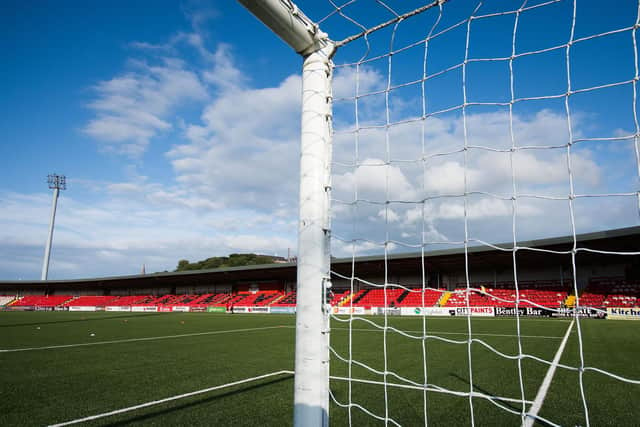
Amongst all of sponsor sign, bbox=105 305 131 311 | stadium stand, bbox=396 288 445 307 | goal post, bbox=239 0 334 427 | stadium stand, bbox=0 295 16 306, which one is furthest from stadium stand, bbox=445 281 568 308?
stadium stand, bbox=0 295 16 306

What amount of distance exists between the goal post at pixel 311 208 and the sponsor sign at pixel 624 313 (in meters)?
20.2

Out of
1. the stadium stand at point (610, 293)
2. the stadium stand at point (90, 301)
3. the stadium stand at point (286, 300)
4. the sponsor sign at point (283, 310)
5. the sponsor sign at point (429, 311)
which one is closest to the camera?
the stadium stand at point (610, 293)

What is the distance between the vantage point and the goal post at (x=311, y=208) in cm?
211

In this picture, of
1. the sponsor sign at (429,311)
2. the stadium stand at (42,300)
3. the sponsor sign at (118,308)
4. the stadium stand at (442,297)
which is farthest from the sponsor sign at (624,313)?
the stadium stand at (42,300)

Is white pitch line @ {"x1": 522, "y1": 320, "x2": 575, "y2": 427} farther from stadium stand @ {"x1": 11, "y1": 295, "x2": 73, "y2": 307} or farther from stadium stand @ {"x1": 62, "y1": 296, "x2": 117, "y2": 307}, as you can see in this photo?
stadium stand @ {"x1": 11, "y1": 295, "x2": 73, "y2": 307}

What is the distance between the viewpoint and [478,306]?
2159 cm

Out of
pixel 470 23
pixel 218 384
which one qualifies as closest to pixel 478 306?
pixel 218 384

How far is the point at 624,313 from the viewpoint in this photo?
17391 mm

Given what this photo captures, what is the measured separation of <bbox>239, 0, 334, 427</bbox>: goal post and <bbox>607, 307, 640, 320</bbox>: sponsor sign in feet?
66.2

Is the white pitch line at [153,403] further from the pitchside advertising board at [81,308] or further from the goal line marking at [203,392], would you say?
the pitchside advertising board at [81,308]

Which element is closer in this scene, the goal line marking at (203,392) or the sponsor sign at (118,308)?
the goal line marking at (203,392)

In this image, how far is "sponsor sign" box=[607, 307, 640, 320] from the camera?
17062 mm

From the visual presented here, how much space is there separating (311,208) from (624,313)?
20853 mm

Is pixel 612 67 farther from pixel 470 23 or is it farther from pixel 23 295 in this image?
pixel 23 295
